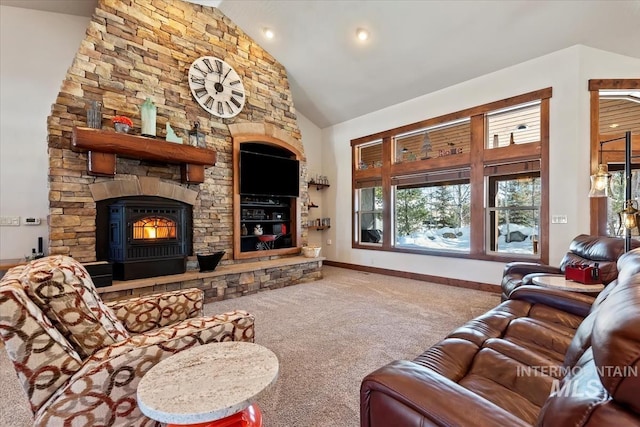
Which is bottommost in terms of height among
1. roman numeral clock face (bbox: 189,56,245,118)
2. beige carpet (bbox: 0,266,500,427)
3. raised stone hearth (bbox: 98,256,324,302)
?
beige carpet (bbox: 0,266,500,427)

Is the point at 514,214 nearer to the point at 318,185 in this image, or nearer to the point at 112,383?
the point at 318,185

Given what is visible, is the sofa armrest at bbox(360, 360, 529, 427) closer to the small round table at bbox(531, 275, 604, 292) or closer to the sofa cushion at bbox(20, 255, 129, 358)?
the sofa cushion at bbox(20, 255, 129, 358)

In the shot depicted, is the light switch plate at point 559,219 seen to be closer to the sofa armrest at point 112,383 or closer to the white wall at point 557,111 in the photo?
the white wall at point 557,111

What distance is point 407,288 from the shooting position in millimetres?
4734

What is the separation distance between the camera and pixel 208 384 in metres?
1.05

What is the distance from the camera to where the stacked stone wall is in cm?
336

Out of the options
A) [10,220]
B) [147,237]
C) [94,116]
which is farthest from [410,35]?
[10,220]

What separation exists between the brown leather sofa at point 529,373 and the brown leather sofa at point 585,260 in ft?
3.03

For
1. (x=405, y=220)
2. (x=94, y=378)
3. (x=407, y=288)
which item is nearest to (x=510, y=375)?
(x=94, y=378)

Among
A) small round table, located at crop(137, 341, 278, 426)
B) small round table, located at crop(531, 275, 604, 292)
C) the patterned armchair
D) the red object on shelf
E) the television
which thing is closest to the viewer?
small round table, located at crop(137, 341, 278, 426)

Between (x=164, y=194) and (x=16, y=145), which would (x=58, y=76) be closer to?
(x=16, y=145)

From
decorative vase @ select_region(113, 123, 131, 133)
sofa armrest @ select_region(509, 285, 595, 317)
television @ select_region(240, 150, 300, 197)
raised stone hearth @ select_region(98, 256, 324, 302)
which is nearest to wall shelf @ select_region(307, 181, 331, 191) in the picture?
television @ select_region(240, 150, 300, 197)

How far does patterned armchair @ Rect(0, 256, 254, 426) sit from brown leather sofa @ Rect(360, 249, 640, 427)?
3.08 feet

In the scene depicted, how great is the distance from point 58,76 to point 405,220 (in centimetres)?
607
